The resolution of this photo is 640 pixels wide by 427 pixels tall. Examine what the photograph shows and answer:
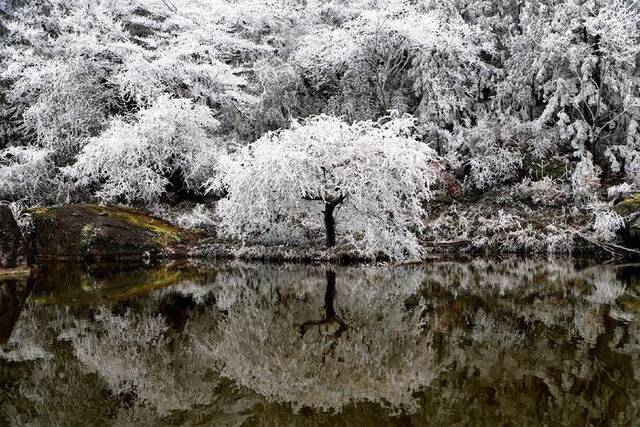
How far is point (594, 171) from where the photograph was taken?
1722 centimetres

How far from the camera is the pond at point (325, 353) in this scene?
426 cm

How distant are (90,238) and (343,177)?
22.7 ft

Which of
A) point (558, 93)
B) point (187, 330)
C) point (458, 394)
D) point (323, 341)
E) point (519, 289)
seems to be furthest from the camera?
point (558, 93)

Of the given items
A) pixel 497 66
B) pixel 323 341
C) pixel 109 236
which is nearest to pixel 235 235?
pixel 109 236

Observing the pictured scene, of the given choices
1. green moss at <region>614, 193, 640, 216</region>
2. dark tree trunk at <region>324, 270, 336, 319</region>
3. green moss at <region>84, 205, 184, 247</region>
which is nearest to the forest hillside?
green moss at <region>614, 193, 640, 216</region>

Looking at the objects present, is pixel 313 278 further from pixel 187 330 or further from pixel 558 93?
pixel 558 93

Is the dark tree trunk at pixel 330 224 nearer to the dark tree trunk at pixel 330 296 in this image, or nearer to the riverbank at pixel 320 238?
the riverbank at pixel 320 238

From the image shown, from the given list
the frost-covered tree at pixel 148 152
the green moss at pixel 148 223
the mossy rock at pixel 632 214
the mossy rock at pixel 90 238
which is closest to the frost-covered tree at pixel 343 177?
the green moss at pixel 148 223

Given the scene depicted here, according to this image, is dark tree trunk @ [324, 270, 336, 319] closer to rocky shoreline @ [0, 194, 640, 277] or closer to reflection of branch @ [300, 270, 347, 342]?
reflection of branch @ [300, 270, 347, 342]

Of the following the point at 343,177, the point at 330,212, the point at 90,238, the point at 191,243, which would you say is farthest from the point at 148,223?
the point at 343,177

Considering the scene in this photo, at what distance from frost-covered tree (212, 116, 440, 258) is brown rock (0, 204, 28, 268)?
14.6ft

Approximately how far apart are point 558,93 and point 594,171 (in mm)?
2913

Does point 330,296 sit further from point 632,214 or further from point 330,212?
point 632,214

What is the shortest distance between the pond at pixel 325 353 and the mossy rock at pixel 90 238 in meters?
4.72
